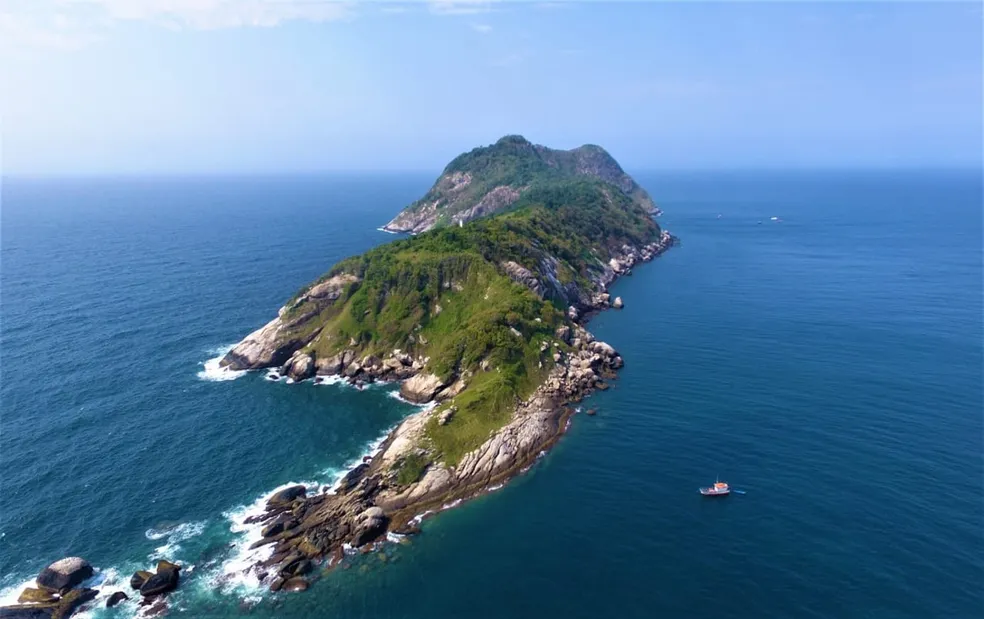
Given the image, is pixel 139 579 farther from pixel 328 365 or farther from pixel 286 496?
pixel 328 365

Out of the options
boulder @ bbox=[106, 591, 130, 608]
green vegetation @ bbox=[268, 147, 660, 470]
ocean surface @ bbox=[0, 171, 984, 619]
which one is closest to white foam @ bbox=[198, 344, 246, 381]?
ocean surface @ bbox=[0, 171, 984, 619]

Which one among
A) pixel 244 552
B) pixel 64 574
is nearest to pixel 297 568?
pixel 244 552

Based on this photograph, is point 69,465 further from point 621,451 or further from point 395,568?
point 621,451

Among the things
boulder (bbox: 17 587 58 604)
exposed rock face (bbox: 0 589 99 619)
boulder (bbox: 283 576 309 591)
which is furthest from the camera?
boulder (bbox: 283 576 309 591)

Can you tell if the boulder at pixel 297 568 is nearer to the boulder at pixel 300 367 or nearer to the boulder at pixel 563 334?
the boulder at pixel 300 367

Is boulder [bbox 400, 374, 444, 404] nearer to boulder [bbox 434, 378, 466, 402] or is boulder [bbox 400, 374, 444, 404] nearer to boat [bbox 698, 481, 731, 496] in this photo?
boulder [bbox 434, 378, 466, 402]

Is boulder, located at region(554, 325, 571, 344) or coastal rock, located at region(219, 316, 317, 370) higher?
boulder, located at region(554, 325, 571, 344)
